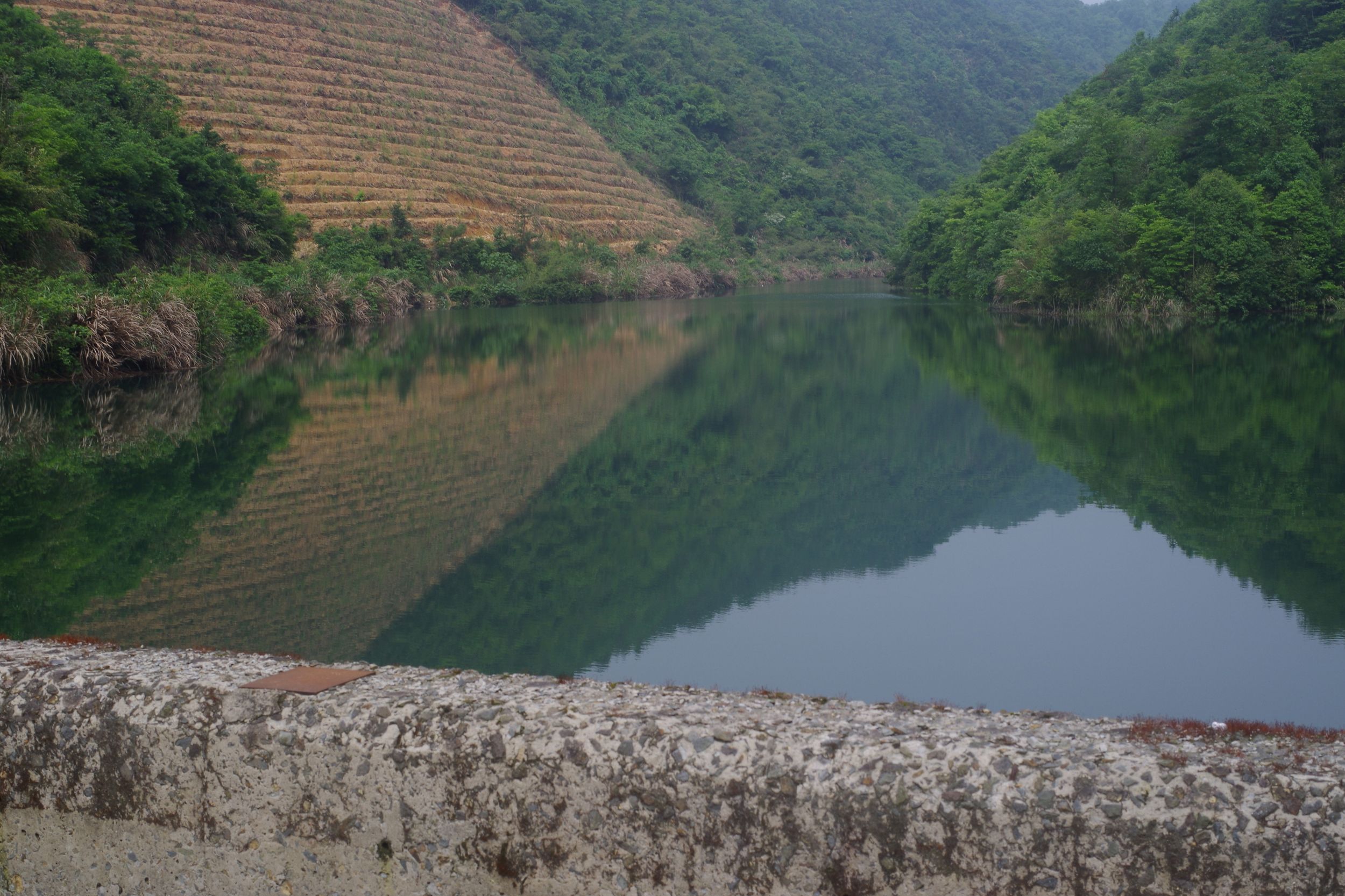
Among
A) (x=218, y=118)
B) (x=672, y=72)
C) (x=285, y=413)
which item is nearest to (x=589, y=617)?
(x=285, y=413)

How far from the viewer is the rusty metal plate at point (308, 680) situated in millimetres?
5430

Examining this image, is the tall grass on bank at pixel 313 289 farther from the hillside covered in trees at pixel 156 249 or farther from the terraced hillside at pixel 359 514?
the terraced hillside at pixel 359 514

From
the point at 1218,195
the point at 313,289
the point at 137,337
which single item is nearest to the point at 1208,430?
the point at 137,337

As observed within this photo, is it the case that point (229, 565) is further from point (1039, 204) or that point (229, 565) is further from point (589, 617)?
point (1039, 204)

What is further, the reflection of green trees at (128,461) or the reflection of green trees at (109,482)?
the reflection of green trees at (128,461)

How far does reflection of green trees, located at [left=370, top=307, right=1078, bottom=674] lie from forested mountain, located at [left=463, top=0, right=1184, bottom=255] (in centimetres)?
6477

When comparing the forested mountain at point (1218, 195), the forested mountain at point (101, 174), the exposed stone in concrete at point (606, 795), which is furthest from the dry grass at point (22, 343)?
the forested mountain at point (1218, 195)

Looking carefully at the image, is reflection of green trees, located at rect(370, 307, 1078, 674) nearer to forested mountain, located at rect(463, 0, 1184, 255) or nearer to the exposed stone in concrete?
the exposed stone in concrete

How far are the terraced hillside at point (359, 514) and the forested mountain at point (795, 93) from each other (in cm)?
6405

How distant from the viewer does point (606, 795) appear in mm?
4684

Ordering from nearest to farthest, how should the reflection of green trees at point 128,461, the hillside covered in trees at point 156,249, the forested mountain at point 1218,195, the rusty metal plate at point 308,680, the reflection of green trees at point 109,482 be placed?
the rusty metal plate at point 308,680 < the reflection of green trees at point 109,482 < the reflection of green trees at point 128,461 < the hillside covered in trees at point 156,249 < the forested mountain at point 1218,195

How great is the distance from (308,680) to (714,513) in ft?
23.9

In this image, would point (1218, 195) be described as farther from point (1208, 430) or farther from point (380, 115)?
point (380, 115)

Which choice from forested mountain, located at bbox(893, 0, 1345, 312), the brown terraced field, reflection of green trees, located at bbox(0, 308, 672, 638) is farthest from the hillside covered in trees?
forested mountain, located at bbox(893, 0, 1345, 312)
